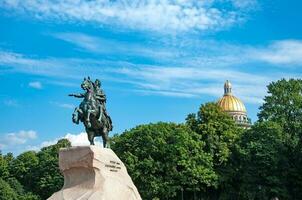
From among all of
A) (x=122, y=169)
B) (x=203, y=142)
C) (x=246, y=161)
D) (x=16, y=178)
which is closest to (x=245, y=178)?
(x=246, y=161)

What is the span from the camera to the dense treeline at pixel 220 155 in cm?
4256

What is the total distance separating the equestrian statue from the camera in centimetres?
2331

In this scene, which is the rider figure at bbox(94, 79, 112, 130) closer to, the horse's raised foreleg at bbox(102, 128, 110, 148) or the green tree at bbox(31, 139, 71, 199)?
the horse's raised foreleg at bbox(102, 128, 110, 148)

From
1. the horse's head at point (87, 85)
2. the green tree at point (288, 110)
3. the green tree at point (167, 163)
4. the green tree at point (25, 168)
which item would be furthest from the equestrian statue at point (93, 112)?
the green tree at point (25, 168)

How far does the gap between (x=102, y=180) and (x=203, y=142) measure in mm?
25794

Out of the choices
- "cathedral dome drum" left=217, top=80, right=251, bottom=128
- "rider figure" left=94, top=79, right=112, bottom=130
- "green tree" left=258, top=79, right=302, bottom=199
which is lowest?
"rider figure" left=94, top=79, right=112, bottom=130

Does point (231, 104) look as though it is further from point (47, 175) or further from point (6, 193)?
point (6, 193)

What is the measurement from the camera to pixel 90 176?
2184 centimetres

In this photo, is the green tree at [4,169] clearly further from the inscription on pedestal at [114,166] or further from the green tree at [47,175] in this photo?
the inscription on pedestal at [114,166]

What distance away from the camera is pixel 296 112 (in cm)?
4750

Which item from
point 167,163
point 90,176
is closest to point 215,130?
point 167,163

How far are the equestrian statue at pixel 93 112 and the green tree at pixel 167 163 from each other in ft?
66.9

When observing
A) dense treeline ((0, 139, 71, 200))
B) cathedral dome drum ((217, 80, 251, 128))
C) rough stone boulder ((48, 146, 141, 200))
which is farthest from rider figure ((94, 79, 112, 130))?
cathedral dome drum ((217, 80, 251, 128))

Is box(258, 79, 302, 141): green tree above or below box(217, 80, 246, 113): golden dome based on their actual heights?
below
